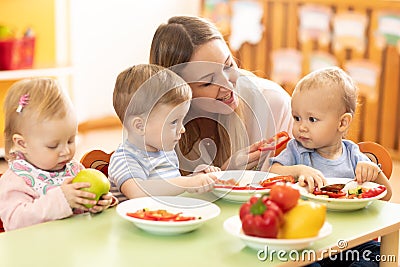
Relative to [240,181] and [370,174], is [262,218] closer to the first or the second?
[240,181]

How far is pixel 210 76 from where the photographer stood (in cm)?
227

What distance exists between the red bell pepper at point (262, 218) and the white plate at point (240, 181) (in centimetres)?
38

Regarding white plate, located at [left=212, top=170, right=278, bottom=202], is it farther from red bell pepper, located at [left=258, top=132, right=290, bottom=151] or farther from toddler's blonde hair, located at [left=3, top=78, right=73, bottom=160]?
toddler's blonde hair, located at [left=3, top=78, right=73, bottom=160]

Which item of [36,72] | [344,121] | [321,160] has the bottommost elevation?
[36,72]

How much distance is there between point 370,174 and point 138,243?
76cm

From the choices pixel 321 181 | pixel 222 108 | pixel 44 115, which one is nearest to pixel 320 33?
pixel 222 108

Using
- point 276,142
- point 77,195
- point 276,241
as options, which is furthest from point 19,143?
point 276,142

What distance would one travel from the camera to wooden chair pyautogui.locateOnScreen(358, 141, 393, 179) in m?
2.23

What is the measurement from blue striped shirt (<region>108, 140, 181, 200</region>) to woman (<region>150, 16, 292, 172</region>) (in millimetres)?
255

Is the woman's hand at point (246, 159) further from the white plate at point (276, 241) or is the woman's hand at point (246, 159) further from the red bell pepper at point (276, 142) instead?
the white plate at point (276, 241)

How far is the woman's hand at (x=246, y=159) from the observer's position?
2.17m

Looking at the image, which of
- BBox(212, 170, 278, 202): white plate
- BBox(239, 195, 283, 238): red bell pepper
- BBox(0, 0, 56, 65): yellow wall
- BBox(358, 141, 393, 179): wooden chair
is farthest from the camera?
BBox(0, 0, 56, 65): yellow wall

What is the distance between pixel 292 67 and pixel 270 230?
142 inches

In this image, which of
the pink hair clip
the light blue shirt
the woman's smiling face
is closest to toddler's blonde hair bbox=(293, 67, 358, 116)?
the light blue shirt
